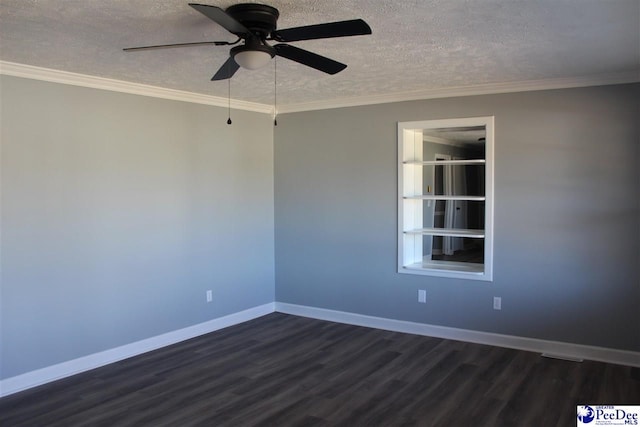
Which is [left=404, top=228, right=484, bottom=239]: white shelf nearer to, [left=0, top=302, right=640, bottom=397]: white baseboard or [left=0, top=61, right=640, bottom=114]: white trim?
[left=0, top=302, right=640, bottom=397]: white baseboard

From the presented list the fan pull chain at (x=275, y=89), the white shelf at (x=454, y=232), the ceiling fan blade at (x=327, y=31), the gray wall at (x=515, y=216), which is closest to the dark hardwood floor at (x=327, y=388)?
the gray wall at (x=515, y=216)

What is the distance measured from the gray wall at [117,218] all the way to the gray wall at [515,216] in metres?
0.76

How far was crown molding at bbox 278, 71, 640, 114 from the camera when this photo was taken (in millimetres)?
4207

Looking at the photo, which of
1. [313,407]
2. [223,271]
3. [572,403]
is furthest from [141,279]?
[572,403]

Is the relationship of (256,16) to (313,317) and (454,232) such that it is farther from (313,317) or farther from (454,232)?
(313,317)

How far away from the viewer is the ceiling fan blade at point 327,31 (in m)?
2.33

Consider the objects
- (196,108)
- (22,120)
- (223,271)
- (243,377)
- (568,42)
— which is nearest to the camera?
(568,42)

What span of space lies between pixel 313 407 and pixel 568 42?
2.88 m

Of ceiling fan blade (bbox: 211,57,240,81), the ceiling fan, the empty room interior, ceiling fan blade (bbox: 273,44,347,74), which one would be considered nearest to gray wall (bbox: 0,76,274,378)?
the empty room interior

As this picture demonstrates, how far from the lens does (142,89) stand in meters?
4.57

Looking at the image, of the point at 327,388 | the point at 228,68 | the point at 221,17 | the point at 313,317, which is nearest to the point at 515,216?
the point at 327,388

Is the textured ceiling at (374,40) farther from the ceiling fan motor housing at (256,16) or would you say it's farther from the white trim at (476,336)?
the white trim at (476,336)

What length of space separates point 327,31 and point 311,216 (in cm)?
351

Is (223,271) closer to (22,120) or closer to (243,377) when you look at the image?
(243,377)
